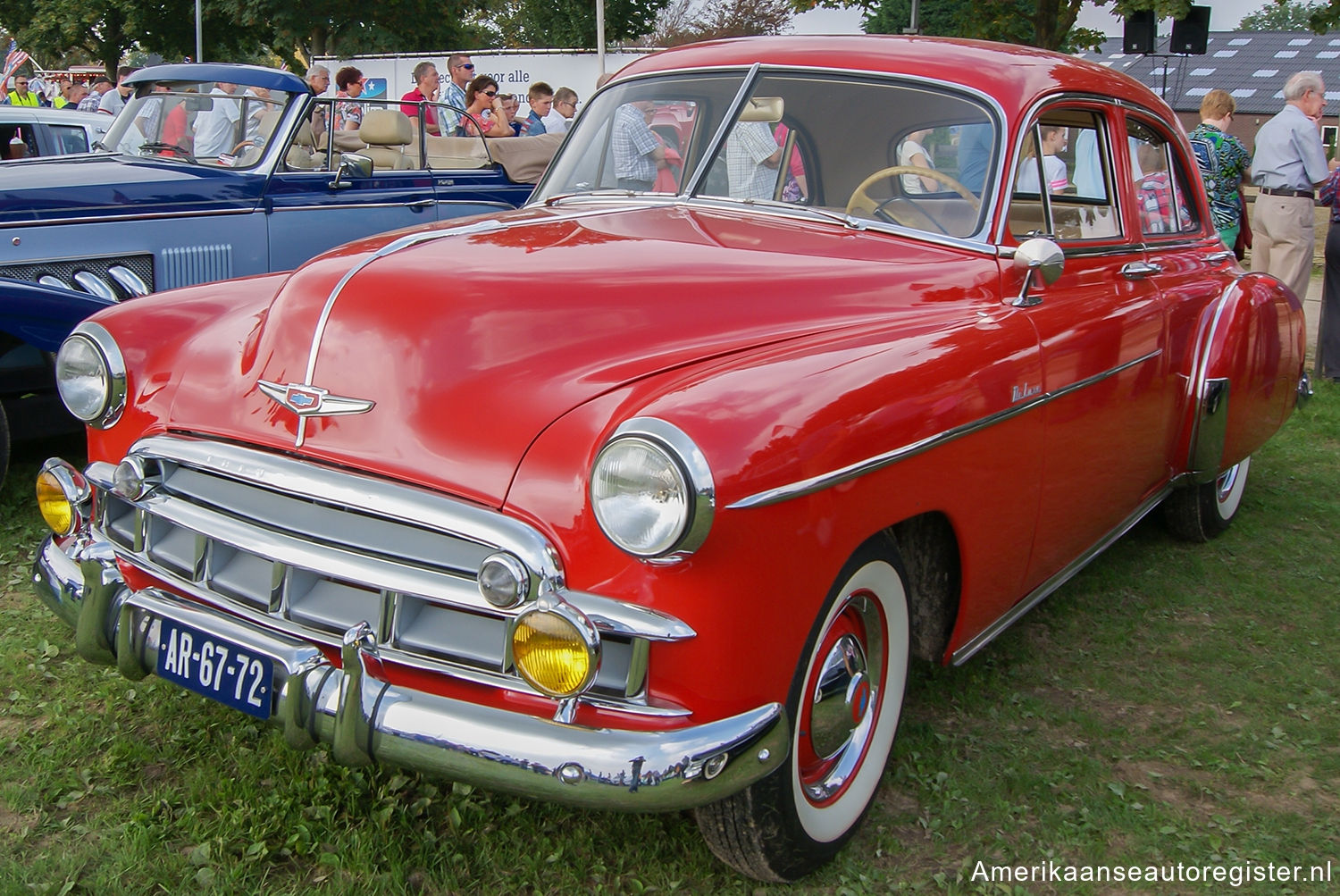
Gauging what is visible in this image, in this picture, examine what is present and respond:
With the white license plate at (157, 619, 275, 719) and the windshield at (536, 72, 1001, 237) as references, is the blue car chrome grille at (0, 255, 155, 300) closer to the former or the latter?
the windshield at (536, 72, 1001, 237)

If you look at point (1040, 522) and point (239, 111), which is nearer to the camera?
point (1040, 522)

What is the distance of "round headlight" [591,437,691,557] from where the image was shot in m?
1.90

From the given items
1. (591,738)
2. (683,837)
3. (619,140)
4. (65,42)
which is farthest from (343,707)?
(65,42)

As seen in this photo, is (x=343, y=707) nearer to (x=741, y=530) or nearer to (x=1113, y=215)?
(x=741, y=530)

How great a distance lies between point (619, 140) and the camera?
3.61 m

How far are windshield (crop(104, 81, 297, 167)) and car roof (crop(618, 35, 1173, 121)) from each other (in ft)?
9.62

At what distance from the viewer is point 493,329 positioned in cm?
232

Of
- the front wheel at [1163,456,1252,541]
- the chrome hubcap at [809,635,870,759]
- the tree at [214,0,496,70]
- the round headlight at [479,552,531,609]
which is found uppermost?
the tree at [214,0,496,70]

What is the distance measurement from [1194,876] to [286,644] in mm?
1991

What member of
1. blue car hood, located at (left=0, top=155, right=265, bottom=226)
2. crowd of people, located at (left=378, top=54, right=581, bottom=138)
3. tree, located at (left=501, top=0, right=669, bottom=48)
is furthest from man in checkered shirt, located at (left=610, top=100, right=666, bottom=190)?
tree, located at (left=501, top=0, right=669, bottom=48)

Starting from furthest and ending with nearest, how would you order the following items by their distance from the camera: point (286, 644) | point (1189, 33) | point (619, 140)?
point (1189, 33) → point (619, 140) → point (286, 644)

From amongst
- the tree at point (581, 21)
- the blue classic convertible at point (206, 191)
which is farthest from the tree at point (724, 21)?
the blue classic convertible at point (206, 191)

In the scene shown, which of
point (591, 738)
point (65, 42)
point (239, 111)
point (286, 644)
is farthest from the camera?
point (65, 42)

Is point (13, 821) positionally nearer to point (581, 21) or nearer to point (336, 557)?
point (336, 557)
